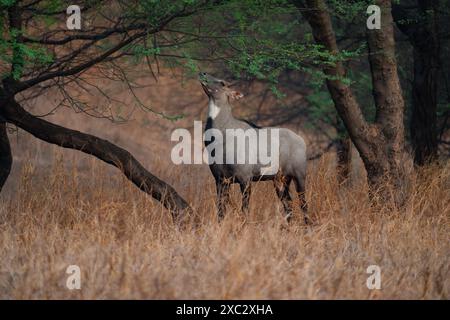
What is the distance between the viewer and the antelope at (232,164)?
8258 millimetres

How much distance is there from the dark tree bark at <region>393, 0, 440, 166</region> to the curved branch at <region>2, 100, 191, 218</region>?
4660 mm

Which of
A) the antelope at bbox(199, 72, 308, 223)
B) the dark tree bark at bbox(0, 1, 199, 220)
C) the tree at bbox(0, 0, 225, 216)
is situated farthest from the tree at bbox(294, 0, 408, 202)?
the dark tree bark at bbox(0, 1, 199, 220)

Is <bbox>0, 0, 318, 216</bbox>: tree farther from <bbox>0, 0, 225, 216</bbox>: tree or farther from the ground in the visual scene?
the ground

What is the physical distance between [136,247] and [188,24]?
3831mm

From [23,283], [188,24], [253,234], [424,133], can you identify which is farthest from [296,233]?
[424,133]

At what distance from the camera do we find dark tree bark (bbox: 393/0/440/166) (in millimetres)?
11742

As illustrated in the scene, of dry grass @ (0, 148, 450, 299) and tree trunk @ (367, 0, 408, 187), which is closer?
dry grass @ (0, 148, 450, 299)

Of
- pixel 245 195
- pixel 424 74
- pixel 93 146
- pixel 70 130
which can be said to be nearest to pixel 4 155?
pixel 70 130

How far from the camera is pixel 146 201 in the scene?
8.25 m

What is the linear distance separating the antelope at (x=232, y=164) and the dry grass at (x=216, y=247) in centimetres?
23

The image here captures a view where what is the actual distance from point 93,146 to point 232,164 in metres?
1.60

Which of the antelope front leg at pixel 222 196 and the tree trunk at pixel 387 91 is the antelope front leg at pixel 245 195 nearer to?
the antelope front leg at pixel 222 196
